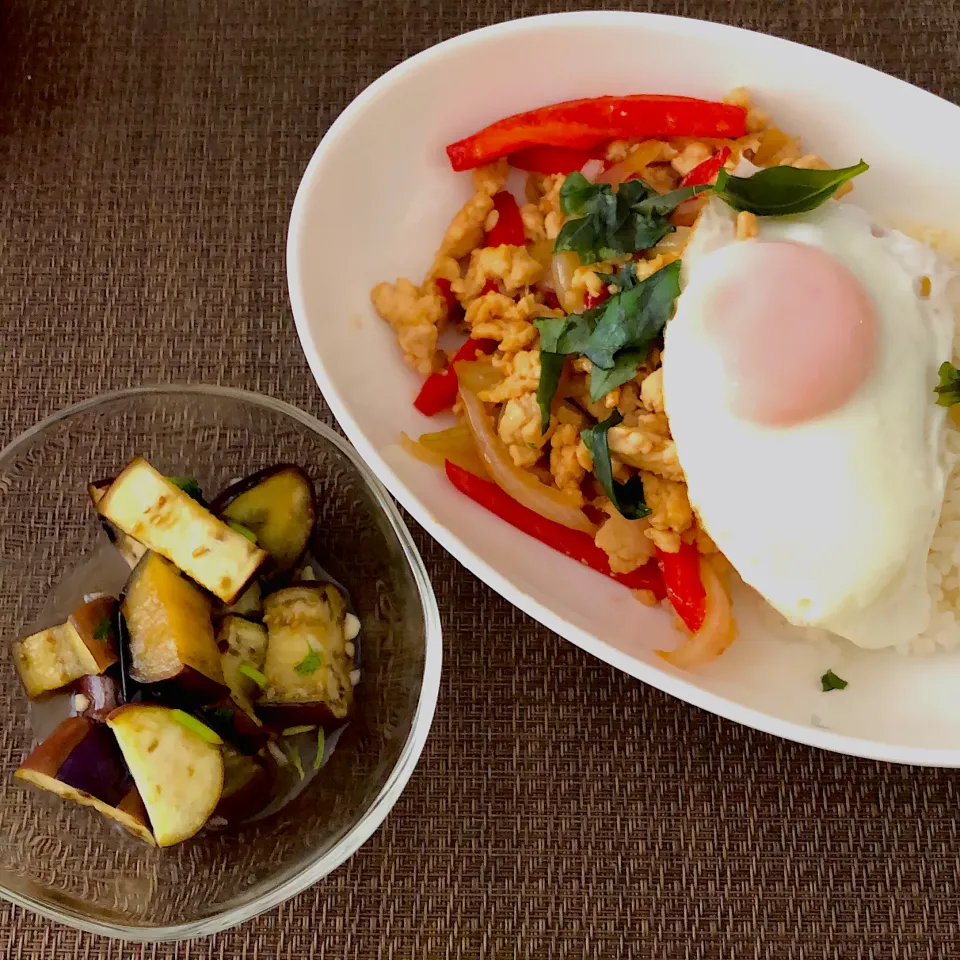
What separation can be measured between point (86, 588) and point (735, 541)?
96 centimetres

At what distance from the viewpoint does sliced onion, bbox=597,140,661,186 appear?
4.86ft

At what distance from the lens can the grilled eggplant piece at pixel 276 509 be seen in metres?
1.27

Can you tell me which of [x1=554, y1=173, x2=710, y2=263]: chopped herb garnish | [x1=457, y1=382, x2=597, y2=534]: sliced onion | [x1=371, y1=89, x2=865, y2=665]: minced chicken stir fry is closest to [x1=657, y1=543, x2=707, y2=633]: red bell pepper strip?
[x1=371, y1=89, x2=865, y2=665]: minced chicken stir fry

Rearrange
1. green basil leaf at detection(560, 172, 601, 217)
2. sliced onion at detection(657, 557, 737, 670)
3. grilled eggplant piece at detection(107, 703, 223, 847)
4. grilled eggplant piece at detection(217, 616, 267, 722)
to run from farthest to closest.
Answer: green basil leaf at detection(560, 172, 601, 217), sliced onion at detection(657, 557, 737, 670), grilled eggplant piece at detection(217, 616, 267, 722), grilled eggplant piece at detection(107, 703, 223, 847)

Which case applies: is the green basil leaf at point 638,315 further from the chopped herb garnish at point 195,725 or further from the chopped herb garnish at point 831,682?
the chopped herb garnish at point 195,725

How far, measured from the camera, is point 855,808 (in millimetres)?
1386

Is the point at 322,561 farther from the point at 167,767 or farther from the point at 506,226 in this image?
the point at 506,226

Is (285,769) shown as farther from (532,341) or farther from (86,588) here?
(532,341)

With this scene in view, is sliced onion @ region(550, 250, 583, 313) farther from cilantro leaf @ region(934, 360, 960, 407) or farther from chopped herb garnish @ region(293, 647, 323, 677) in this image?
chopped herb garnish @ region(293, 647, 323, 677)

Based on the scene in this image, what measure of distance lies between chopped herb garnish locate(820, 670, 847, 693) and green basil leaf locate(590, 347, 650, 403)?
0.53 m

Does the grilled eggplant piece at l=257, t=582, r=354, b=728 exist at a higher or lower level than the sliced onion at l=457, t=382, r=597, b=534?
lower

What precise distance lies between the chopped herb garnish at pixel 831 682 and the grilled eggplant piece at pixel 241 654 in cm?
81

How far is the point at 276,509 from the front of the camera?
1272 millimetres

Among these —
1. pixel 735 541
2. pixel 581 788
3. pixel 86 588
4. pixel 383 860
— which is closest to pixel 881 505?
pixel 735 541
